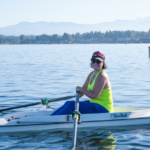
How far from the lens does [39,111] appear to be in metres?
10.8

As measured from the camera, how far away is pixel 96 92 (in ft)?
31.0

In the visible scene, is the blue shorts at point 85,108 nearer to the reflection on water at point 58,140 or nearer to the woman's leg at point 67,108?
the woman's leg at point 67,108

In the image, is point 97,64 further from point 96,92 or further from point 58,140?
point 58,140

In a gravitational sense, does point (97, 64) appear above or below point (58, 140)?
above

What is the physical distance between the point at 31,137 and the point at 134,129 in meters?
2.69

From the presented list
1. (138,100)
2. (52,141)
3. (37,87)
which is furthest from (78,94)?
(37,87)

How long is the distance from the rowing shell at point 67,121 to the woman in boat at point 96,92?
0.17 m

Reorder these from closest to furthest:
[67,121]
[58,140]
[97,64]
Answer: [97,64], [58,140], [67,121]

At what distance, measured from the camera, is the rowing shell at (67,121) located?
32.1 feet

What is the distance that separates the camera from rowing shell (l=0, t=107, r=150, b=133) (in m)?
9.78

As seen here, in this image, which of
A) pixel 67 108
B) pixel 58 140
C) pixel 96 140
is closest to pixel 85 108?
pixel 67 108

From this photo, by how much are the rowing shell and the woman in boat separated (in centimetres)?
17

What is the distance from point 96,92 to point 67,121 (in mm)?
1077

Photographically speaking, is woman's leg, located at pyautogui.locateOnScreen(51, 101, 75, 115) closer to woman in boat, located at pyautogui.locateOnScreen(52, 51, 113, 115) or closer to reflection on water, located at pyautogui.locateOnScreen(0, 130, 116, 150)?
woman in boat, located at pyautogui.locateOnScreen(52, 51, 113, 115)
